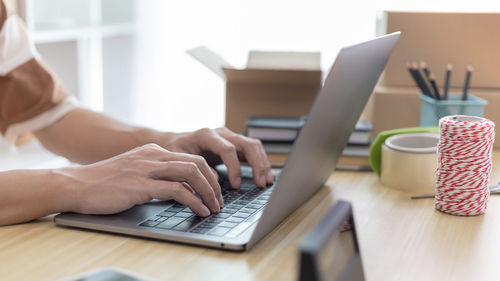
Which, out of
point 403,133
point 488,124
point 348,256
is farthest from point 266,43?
point 348,256

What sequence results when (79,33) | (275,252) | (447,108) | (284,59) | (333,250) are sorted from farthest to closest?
(79,33) → (284,59) → (447,108) → (275,252) → (333,250)

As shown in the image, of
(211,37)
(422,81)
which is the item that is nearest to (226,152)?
(422,81)

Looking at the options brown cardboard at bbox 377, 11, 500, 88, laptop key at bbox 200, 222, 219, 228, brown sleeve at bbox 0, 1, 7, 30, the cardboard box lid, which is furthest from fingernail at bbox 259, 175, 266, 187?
brown sleeve at bbox 0, 1, 7, 30

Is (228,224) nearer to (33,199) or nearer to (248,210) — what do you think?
(248,210)

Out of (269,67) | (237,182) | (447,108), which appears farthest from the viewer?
(269,67)

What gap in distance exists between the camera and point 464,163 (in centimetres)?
86

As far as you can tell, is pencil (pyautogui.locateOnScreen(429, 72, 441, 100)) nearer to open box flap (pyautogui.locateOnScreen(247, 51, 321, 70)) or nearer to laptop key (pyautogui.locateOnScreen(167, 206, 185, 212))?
open box flap (pyautogui.locateOnScreen(247, 51, 321, 70))

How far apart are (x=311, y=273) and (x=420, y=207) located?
1.79 ft

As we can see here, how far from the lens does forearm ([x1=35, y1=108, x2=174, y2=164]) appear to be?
1.20 metres

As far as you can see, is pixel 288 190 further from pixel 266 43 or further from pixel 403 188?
pixel 266 43

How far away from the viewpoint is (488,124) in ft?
2.83

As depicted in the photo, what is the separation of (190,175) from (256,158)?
221 millimetres

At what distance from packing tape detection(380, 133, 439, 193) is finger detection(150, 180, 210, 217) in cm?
38

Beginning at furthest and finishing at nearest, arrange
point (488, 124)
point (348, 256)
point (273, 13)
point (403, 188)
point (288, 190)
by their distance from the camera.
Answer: point (273, 13)
point (403, 188)
point (488, 124)
point (288, 190)
point (348, 256)
